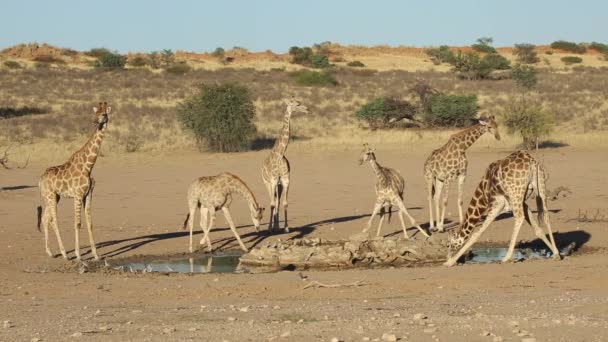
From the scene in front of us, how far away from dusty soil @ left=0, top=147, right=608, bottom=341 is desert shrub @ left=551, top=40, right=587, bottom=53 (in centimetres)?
10298

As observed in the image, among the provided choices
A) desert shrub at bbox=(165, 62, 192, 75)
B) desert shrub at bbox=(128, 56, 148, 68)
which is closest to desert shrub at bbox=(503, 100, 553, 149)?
desert shrub at bbox=(165, 62, 192, 75)

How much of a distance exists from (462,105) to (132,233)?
22.0 meters

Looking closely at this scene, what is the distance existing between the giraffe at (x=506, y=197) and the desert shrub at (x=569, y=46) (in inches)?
4455

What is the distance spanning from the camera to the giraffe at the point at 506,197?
49.3 ft

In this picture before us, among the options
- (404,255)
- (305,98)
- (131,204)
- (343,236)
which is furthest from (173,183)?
(305,98)

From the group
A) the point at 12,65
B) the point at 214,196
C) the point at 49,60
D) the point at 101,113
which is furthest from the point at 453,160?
the point at 49,60

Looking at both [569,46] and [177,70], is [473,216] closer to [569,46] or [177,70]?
[177,70]

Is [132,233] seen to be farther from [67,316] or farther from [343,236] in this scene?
[67,316]

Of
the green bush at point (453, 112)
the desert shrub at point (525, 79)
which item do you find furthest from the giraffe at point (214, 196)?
the desert shrub at point (525, 79)

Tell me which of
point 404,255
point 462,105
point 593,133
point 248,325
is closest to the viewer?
point 248,325

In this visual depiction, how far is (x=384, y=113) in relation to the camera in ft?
130

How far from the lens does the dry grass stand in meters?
35.3

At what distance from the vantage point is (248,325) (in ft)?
32.1

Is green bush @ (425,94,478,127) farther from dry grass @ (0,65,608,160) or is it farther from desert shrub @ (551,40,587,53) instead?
desert shrub @ (551,40,587,53)
